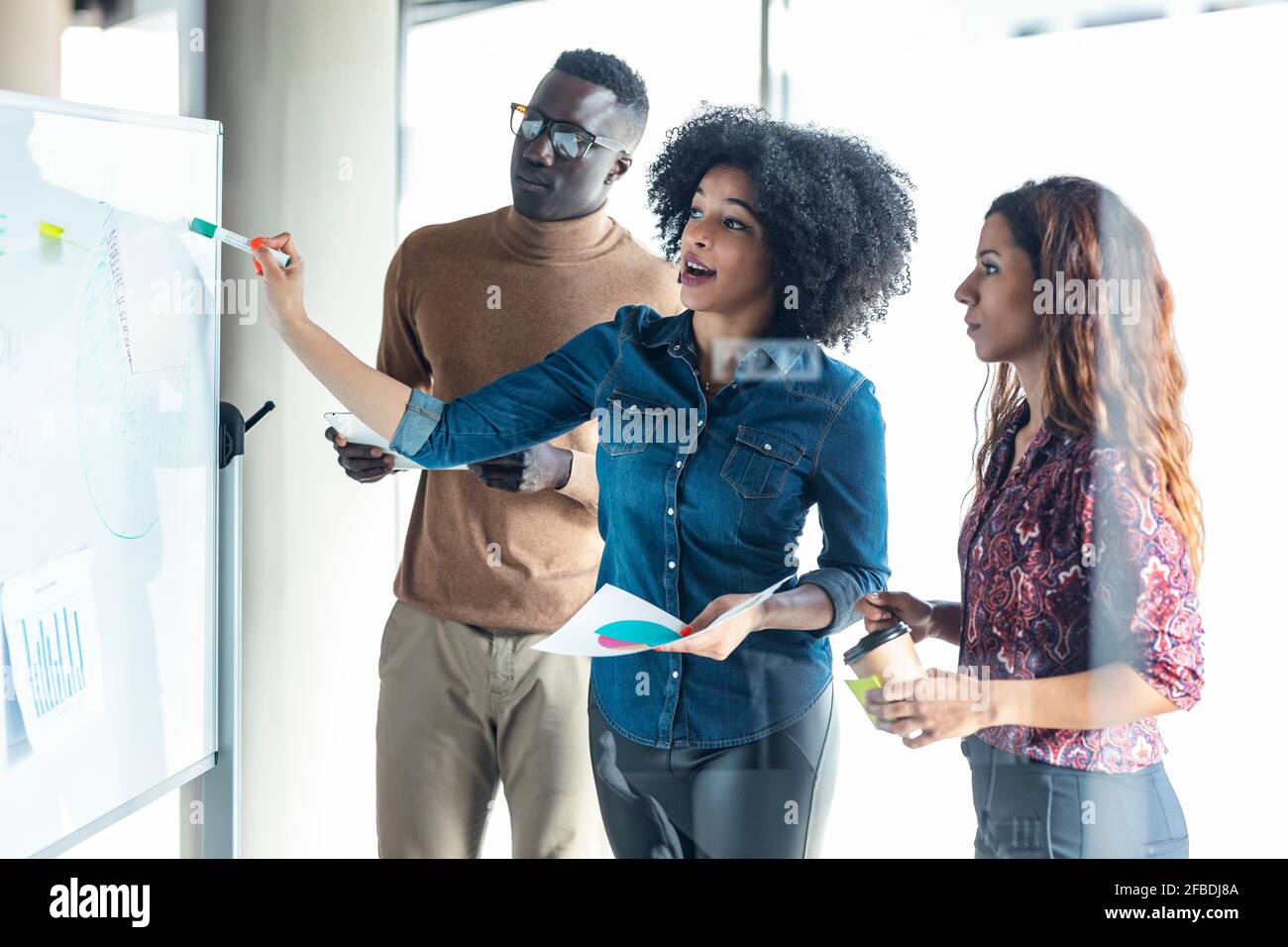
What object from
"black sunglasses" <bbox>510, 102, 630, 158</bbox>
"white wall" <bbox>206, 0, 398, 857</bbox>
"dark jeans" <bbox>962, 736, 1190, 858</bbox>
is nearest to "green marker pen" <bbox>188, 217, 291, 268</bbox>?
"white wall" <bbox>206, 0, 398, 857</bbox>

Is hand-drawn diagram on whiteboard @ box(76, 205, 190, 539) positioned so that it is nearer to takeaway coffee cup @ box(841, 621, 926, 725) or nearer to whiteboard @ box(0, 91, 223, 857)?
Answer: whiteboard @ box(0, 91, 223, 857)

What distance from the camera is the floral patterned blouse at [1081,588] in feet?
4.54

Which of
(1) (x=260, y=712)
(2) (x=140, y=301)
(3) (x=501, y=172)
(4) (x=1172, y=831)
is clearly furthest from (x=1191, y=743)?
(2) (x=140, y=301)

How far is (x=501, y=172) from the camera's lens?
1.62 metres

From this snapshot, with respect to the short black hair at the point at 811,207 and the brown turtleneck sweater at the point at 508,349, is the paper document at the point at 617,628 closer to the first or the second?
the brown turtleneck sweater at the point at 508,349

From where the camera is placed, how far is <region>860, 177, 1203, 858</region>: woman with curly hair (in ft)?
4.58

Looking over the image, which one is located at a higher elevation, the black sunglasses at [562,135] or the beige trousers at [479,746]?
the black sunglasses at [562,135]

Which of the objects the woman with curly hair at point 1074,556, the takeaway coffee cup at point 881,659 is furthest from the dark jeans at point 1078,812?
the takeaway coffee cup at point 881,659

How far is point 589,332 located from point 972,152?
0.61 metres

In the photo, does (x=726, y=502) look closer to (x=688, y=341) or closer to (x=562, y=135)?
(x=688, y=341)

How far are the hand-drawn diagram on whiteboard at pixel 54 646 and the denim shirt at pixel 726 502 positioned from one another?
0.46 metres

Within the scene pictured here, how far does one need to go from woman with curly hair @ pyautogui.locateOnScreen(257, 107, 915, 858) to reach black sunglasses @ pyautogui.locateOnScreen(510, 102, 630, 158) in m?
0.13

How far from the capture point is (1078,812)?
1.42 meters

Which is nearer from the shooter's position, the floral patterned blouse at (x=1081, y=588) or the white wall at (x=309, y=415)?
the floral patterned blouse at (x=1081, y=588)
